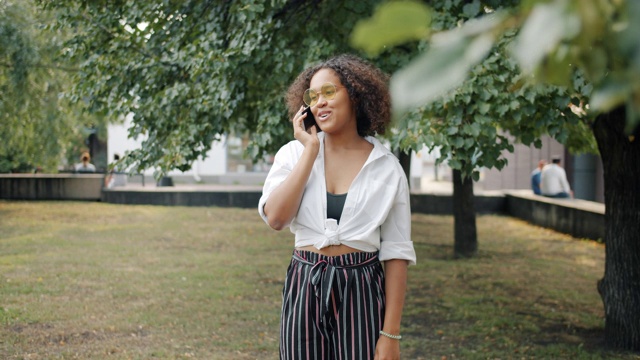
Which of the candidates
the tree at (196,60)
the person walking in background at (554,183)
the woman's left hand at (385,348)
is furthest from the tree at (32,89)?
the person walking in background at (554,183)

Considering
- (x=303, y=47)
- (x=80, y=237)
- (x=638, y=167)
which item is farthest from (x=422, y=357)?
(x=80, y=237)

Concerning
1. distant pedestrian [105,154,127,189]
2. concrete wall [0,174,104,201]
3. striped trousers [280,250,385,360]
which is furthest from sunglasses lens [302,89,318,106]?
concrete wall [0,174,104,201]

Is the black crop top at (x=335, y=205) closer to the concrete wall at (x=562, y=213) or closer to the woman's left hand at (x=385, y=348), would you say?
the woman's left hand at (x=385, y=348)

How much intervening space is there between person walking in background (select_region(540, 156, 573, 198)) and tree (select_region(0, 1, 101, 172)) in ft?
36.6

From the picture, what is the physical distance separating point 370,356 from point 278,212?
0.69m

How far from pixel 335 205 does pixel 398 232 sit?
0.92ft

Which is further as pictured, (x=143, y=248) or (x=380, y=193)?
(x=143, y=248)

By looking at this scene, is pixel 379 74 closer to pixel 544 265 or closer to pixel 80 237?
pixel 544 265

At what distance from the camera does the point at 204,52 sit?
21.4 feet

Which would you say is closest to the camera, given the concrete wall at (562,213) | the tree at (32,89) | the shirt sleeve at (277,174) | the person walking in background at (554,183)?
the shirt sleeve at (277,174)

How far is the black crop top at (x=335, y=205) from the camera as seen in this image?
2869 mm

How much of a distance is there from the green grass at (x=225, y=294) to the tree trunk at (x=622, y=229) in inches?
12.8

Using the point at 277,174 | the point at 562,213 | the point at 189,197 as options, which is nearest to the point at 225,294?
the point at 277,174

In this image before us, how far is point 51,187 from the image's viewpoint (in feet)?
70.4
